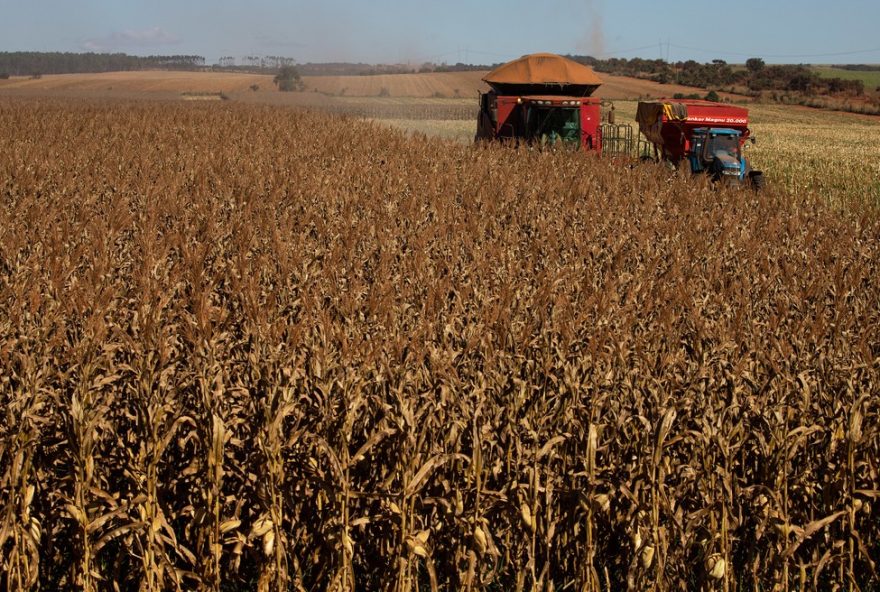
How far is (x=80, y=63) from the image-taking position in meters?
135

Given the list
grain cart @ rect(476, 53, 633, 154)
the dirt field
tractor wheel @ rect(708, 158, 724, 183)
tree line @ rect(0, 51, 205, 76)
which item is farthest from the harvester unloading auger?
tree line @ rect(0, 51, 205, 76)

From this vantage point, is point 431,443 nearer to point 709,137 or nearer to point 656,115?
point 709,137

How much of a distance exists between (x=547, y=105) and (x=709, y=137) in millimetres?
3541

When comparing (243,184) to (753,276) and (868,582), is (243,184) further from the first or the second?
(868,582)

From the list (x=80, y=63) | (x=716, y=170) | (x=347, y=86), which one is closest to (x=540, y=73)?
(x=716, y=170)

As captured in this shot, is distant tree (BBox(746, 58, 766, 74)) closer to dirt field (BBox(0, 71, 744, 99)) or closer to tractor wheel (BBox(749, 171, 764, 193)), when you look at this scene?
dirt field (BBox(0, 71, 744, 99))

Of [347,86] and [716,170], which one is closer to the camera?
[716,170]

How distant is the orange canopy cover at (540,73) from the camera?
17.6 meters

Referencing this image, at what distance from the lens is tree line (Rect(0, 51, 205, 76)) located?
12900cm

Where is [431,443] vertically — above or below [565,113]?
below

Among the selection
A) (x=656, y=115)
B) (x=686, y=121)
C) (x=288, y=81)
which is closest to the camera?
(x=686, y=121)

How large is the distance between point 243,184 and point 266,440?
800cm

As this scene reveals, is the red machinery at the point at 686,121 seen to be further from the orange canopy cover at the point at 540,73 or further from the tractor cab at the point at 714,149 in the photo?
the orange canopy cover at the point at 540,73

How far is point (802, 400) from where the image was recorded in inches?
151
